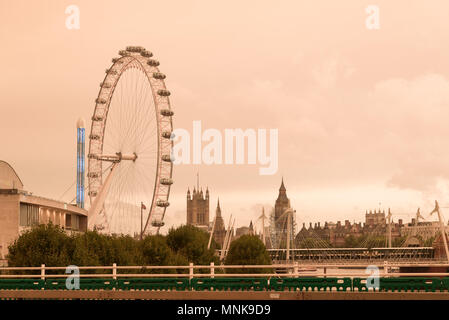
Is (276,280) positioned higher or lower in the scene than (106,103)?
lower

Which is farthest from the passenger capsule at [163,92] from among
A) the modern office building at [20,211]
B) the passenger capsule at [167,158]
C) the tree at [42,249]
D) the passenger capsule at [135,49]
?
the tree at [42,249]

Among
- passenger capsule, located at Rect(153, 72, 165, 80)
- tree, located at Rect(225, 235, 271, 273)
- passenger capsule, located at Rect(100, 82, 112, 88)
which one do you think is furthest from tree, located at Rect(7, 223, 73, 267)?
tree, located at Rect(225, 235, 271, 273)

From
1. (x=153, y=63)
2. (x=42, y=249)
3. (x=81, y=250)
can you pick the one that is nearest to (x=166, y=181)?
(x=153, y=63)

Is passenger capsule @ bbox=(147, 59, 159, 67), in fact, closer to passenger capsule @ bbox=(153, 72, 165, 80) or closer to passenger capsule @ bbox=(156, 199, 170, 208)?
passenger capsule @ bbox=(153, 72, 165, 80)

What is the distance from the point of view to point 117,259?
257 ft

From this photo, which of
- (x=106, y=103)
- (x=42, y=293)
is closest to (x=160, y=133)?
(x=106, y=103)

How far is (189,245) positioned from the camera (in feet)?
343

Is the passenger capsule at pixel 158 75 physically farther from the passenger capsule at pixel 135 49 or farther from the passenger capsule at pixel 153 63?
the passenger capsule at pixel 135 49

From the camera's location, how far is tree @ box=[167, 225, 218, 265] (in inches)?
4075

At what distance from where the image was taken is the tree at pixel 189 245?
4075 inches

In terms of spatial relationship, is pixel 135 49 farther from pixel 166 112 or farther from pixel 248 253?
pixel 248 253
